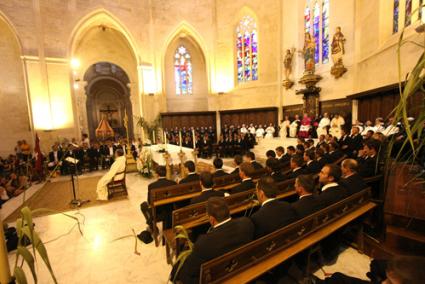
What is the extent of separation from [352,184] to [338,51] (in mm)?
8681

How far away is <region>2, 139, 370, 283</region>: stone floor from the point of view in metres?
2.66

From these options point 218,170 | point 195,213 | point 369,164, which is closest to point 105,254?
point 195,213

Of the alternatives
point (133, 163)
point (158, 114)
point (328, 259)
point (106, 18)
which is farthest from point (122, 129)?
point (328, 259)

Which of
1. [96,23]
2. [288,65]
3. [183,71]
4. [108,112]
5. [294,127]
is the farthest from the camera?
[108,112]

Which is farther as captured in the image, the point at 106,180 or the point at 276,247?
the point at 106,180

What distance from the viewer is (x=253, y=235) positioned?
190cm

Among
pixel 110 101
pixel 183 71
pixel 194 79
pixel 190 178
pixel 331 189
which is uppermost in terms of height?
pixel 183 71

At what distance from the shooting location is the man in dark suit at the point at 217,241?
1.66 meters

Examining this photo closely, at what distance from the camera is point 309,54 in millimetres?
10648

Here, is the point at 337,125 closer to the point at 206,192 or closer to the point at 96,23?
the point at 206,192

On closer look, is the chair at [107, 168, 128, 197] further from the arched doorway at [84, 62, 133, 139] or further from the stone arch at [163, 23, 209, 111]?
the arched doorway at [84, 62, 133, 139]

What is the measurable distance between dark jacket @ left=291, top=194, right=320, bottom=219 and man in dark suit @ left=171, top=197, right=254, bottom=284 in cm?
75

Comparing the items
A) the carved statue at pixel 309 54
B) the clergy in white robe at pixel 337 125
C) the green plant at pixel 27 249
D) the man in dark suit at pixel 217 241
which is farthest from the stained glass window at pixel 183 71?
the green plant at pixel 27 249

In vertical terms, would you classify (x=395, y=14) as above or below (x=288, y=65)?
above
